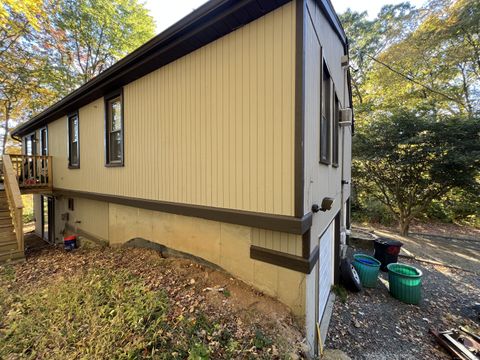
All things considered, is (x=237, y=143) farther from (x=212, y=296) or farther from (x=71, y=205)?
(x=71, y=205)

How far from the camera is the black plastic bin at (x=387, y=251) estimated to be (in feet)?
20.3

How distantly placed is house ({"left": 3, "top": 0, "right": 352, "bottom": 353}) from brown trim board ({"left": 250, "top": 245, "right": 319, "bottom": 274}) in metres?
0.01

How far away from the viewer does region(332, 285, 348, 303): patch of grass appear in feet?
15.6

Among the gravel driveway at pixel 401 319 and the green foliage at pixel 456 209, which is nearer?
the gravel driveway at pixel 401 319

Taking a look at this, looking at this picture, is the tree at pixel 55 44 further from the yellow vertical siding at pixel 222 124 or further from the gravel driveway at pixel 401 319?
the gravel driveway at pixel 401 319

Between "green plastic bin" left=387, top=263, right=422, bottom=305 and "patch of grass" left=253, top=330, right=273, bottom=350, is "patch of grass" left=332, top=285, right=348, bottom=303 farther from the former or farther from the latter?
"patch of grass" left=253, top=330, right=273, bottom=350

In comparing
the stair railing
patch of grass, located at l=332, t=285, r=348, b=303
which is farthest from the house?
the stair railing

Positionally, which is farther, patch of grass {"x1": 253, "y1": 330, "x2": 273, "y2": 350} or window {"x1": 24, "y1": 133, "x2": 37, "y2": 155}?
window {"x1": 24, "y1": 133, "x2": 37, "y2": 155}

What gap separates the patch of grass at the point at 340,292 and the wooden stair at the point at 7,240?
7703mm

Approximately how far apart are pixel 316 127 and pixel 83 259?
216 inches

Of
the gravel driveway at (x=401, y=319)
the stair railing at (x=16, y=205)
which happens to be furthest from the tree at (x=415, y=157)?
the stair railing at (x=16, y=205)

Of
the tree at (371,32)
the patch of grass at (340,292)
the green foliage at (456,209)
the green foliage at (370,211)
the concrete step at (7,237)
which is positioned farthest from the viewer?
the tree at (371,32)

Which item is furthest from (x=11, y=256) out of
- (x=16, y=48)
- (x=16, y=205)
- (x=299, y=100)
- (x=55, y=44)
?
(x=55, y=44)

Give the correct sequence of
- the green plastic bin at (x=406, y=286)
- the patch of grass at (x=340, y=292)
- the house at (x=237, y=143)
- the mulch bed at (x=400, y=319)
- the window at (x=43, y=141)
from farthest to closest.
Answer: the window at (x=43, y=141), the patch of grass at (x=340, y=292), the green plastic bin at (x=406, y=286), the mulch bed at (x=400, y=319), the house at (x=237, y=143)
